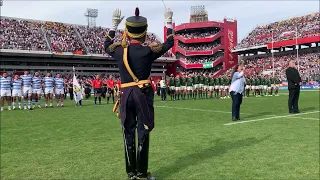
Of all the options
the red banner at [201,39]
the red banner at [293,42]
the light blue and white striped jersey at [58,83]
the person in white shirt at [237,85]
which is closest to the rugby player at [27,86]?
the light blue and white striped jersey at [58,83]

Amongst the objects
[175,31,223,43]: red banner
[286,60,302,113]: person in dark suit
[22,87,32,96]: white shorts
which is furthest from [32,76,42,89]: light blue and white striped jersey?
[175,31,223,43]: red banner

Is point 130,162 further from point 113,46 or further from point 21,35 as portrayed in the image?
point 21,35

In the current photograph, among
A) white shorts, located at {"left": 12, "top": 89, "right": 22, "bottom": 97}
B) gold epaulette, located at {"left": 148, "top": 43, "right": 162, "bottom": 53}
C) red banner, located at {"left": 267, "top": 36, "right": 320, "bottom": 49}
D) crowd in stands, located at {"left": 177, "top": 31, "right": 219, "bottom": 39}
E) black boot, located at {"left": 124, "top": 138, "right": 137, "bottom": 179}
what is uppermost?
crowd in stands, located at {"left": 177, "top": 31, "right": 219, "bottom": 39}

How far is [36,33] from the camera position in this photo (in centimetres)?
5709

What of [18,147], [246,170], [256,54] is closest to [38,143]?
[18,147]

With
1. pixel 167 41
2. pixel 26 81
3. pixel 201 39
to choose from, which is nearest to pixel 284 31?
pixel 201 39

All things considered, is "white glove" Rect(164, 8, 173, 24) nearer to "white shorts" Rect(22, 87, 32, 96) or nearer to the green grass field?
the green grass field

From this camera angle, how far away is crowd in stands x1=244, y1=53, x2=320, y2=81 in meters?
48.5

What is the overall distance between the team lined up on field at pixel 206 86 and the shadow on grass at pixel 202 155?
18.9 m

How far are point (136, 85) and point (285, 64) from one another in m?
58.3

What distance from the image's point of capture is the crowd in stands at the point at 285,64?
1908 inches

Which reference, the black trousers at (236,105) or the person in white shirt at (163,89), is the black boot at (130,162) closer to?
the black trousers at (236,105)

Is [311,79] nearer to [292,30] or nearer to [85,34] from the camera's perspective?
[292,30]

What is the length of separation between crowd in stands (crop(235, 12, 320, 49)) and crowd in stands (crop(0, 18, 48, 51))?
136 ft
